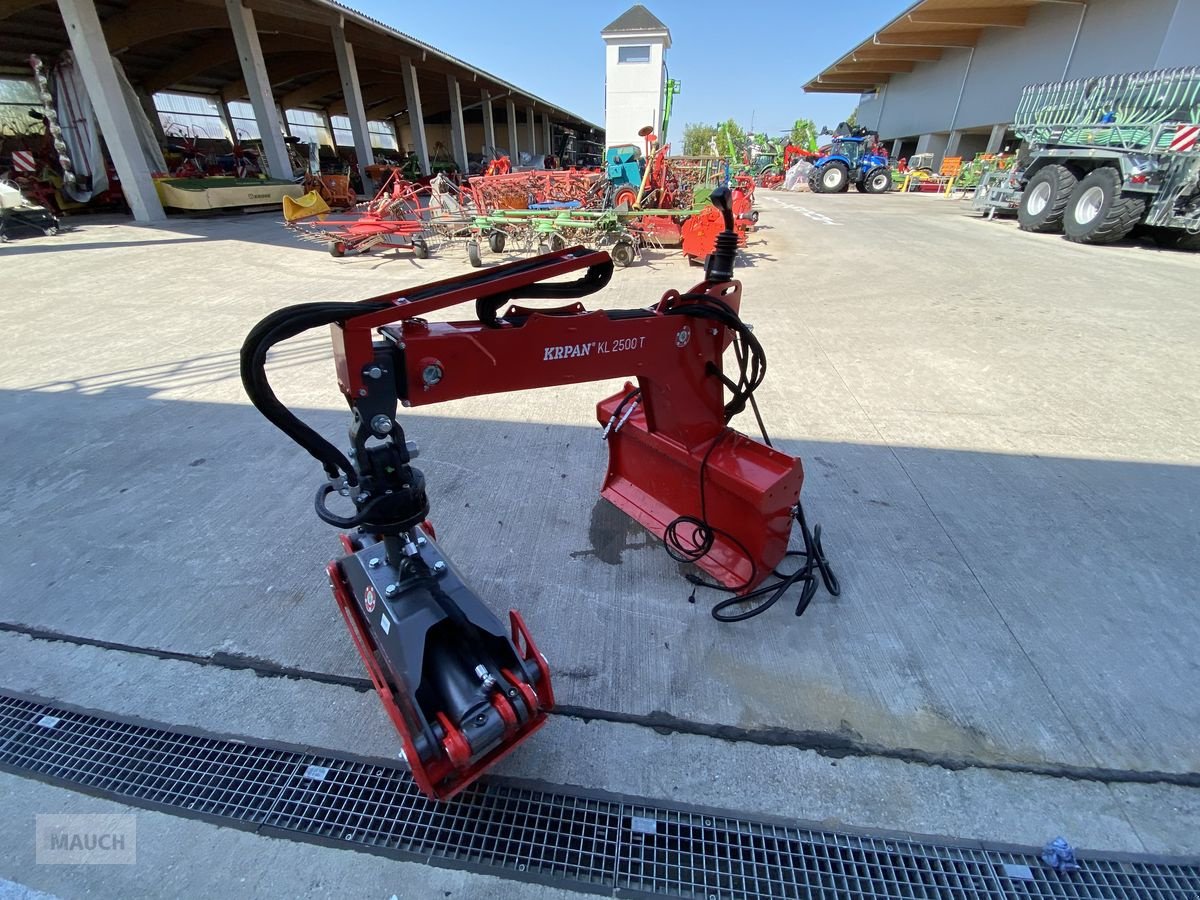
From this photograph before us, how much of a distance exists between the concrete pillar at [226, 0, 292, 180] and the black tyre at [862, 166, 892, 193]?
20.9 metres

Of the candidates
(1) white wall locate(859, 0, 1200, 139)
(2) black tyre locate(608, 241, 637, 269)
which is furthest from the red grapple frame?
(1) white wall locate(859, 0, 1200, 139)

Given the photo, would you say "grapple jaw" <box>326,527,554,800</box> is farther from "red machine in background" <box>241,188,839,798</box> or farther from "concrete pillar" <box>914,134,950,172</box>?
"concrete pillar" <box>914,134,950,172</box>

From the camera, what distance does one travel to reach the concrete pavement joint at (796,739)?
5.77 feet

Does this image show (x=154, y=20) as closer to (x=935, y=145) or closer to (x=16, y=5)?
(x=16, y=5)

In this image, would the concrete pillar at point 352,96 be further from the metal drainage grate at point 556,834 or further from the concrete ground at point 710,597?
the metal drainage grate at point 556,834

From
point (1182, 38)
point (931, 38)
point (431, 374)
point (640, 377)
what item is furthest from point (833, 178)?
point (431, 374)

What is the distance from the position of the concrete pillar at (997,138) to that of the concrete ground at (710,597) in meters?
26.0

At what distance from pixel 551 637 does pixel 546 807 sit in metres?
0.65

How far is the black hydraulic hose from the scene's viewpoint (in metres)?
1.34

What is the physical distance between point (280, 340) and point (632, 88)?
1681 centimetres

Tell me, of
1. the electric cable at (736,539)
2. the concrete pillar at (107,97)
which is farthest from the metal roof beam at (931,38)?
the electric cable at (736,539)

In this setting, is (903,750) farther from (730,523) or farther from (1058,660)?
(730,523)

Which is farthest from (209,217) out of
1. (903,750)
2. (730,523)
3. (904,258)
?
(903,750)

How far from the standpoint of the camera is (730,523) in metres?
2.48
